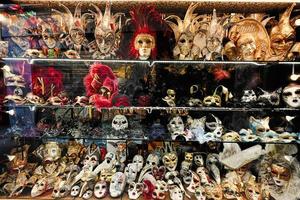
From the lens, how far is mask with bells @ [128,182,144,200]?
1.63m

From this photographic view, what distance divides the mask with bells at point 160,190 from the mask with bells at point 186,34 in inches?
36.3

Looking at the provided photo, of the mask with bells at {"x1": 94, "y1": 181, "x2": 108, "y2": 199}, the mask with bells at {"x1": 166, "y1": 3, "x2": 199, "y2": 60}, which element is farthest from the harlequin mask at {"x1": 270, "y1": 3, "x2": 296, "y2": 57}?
the mask with bells at {"x1": 94, "y1": 181, "x2": 108, "y2": 199}

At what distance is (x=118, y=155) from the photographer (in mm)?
1895

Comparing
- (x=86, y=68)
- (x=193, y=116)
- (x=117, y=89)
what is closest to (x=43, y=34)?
(x=86, y=68)

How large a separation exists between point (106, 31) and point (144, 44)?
285 millimetres

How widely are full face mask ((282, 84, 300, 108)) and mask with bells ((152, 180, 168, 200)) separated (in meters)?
1.08

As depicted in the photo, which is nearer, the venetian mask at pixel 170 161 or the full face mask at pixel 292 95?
the full face mask at pixel 292 95

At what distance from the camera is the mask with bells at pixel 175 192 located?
5.26ft

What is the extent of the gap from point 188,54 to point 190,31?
0.16 meters

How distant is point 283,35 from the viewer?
163 centimetres

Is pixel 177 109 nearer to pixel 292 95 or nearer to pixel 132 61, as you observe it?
pixel 132 61

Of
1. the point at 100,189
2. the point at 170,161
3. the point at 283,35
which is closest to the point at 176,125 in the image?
the point at 170,161

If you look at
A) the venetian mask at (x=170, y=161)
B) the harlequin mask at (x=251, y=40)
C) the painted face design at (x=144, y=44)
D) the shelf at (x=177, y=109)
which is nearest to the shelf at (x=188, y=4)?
the harlequin mask at (x=251, y=40)

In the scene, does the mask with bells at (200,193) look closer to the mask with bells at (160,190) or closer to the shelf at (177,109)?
the mask with bells at (160,190)
